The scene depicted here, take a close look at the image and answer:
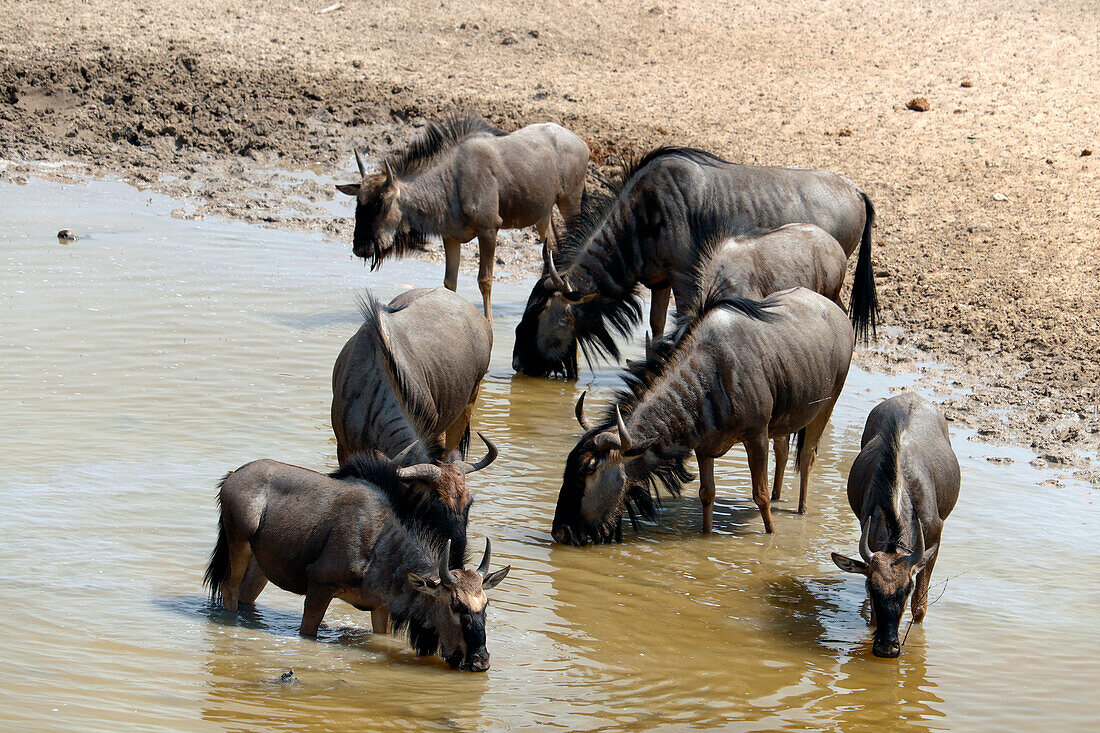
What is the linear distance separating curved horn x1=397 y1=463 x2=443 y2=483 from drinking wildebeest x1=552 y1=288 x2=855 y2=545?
1438 millimetres

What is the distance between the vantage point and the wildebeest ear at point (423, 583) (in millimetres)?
5473

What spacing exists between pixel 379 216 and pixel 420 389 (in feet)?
15.5

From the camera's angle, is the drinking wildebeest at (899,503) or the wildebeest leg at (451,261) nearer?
the drinking wildebeest at (899,503)

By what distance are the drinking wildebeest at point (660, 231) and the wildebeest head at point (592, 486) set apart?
266 centimetres

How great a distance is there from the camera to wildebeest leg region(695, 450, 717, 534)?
7.48 meters

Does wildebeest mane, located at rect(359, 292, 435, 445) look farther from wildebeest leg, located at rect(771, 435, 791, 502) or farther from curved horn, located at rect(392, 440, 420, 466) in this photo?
wildebeest leg, located at rect(771, 435, 791, 502)

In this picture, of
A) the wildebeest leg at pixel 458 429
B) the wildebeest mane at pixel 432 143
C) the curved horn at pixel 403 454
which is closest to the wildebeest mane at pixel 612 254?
the wildebeest mane at pixel 432 143

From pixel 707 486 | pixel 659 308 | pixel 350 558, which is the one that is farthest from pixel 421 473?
pixel 659 308

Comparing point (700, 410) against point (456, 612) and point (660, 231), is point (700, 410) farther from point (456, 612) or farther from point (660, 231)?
point (660, 231)

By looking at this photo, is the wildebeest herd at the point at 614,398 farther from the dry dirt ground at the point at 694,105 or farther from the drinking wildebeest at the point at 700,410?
the dry dirt ground at the point at 694,105

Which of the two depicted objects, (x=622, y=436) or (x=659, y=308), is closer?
(x=622, y=436)

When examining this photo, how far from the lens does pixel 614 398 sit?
26.0 ft

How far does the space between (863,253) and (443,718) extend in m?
6.59

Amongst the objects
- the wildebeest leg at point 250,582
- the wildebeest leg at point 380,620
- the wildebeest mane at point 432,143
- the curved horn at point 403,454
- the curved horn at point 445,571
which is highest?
the wildebeest mane at point 432,143
